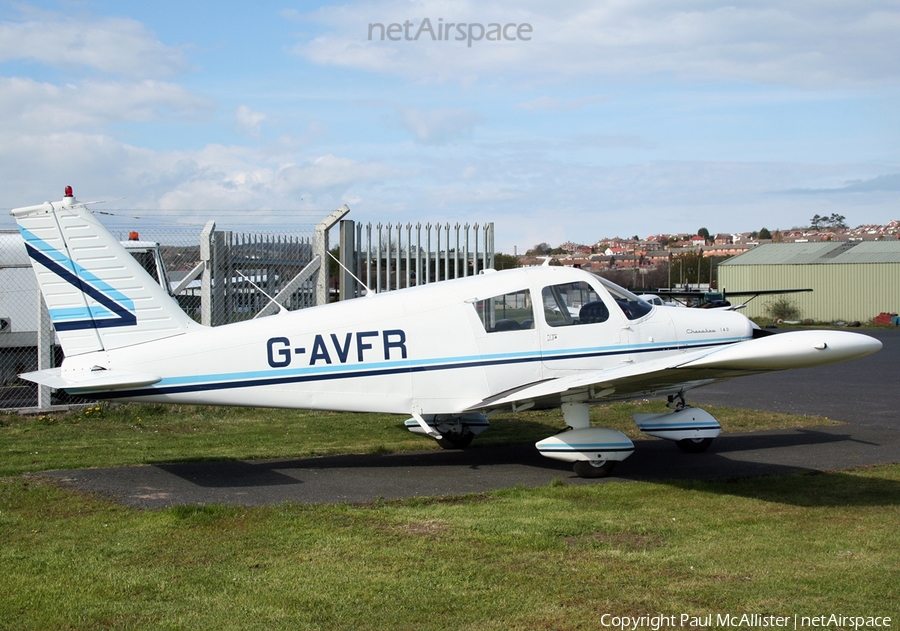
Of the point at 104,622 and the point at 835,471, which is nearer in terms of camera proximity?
the point at 104,622

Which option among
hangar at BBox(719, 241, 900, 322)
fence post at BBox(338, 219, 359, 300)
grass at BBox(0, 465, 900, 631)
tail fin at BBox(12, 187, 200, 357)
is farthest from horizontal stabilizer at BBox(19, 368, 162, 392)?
hangar at BBox(719, 241, 900, 322)

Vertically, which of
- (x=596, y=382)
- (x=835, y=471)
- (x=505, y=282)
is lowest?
(x=835, y=471)

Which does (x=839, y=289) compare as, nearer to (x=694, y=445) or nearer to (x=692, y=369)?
(x=694, y=445)

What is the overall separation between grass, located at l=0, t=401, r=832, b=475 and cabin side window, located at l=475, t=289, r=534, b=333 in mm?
2242

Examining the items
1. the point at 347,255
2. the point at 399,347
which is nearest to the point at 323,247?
the point at 347,255

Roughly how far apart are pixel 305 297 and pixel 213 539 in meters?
9.35

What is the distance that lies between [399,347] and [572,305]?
2.03 metres

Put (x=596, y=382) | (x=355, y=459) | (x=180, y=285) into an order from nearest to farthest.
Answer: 1. (x=596, y=382)
2. (x=355, y=459)
3. (x=180, y=285)

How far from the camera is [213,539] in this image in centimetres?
634

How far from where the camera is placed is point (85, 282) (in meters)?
8.41

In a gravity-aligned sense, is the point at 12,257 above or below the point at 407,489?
above

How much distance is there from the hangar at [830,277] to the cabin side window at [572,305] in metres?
44.5

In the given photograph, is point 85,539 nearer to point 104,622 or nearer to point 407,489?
point 104,622

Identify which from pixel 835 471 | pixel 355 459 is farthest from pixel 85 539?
pixel 835 471
